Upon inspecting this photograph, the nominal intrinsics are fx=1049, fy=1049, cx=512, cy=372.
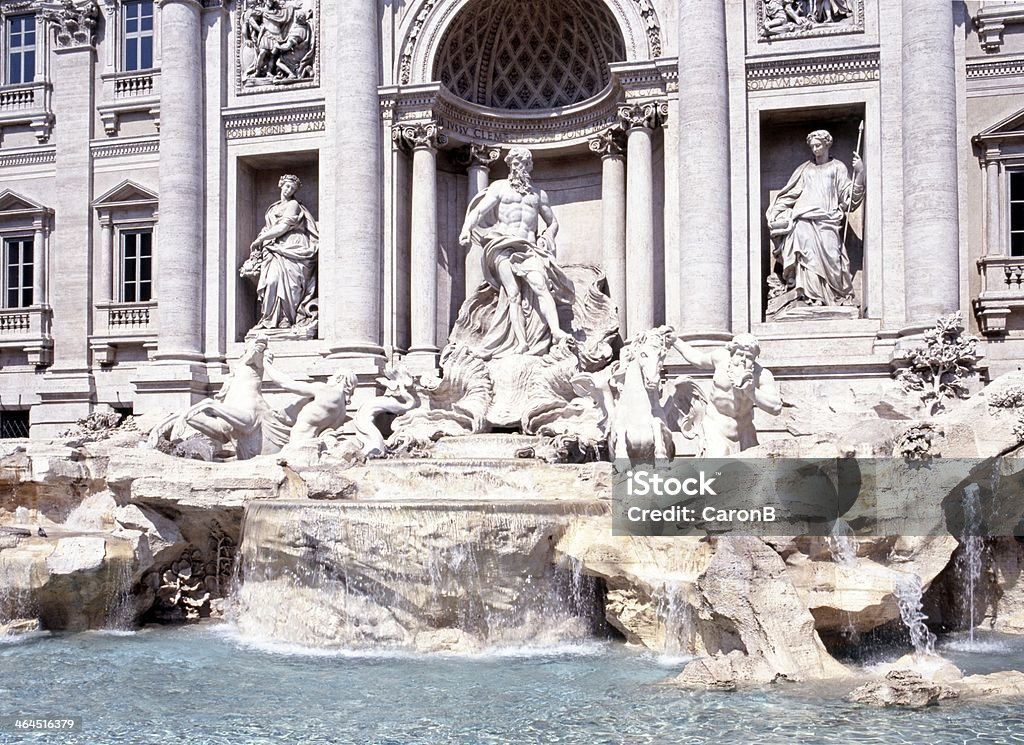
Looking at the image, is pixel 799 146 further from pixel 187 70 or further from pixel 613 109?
pixel 187 70

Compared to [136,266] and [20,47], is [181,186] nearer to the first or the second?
[136,266]

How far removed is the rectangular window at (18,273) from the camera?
19984 mm

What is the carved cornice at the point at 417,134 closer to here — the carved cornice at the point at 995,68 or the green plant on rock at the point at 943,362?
the green plant on rock at the point at 943,362

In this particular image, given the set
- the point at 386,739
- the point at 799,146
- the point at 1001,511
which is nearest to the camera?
the point at 386,739

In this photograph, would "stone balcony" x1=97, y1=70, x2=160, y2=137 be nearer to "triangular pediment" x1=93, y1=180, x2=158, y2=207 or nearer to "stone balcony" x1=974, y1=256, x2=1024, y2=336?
"triangular pediment" x1=93, y1=180, x2=158, y2=207

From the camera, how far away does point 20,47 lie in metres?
20.5

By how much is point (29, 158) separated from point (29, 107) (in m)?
0.99

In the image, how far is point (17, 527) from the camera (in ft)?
38.8

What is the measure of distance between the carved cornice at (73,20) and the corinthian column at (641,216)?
33.8 feet

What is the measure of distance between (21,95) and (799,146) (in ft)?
47.7

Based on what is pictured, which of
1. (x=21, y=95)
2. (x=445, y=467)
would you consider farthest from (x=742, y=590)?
(x=21, y=95)

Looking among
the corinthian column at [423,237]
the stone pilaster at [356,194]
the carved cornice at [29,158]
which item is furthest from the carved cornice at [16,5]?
the corinthian column at [423,237]

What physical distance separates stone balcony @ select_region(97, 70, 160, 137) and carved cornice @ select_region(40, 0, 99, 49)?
2.91ft

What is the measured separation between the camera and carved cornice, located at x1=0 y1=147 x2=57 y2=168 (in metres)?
19.9
